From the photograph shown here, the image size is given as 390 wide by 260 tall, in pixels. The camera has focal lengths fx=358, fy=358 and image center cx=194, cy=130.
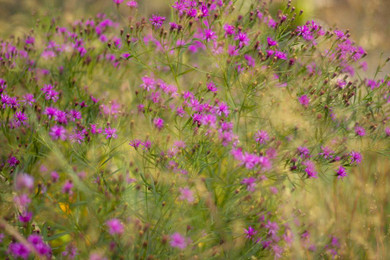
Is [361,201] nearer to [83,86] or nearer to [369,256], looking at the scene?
[369,256]

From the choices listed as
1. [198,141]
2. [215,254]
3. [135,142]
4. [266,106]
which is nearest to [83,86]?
[135,142]

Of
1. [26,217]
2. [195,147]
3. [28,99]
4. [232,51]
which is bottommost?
[26,217]

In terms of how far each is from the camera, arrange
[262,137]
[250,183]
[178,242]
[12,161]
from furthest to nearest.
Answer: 1. [262,137]
2. [12,161]
3. [250,183]
4. [178,242]

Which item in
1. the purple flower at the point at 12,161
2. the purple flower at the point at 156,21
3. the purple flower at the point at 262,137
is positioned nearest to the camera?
the purple flower at the point at 12,161

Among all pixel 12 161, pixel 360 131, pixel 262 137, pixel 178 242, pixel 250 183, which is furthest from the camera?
pixel 360 131

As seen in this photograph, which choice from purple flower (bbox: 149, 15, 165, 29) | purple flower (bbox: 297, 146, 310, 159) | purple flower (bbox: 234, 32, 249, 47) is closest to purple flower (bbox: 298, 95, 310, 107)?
purple flower (bbox: 297, 146, 310, 159)

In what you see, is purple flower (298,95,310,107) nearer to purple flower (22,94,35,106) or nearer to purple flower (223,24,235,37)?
purple flower (223,24,235,37)

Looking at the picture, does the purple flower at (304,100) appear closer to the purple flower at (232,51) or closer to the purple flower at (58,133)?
the purple flower at (232,51)

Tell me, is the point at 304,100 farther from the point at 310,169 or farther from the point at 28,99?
the point at 28,99

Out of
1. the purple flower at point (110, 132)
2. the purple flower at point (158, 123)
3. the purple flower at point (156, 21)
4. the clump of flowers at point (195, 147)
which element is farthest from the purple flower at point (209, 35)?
the purple flower at point (110, 132)

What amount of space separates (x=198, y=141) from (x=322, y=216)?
1.12m

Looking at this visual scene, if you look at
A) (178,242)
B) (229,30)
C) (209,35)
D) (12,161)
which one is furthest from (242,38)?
(12,161)

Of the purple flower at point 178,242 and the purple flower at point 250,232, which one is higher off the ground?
the purple flower at point 178,242

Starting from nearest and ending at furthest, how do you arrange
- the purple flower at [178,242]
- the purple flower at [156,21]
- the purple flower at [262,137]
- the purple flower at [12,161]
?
the purple flower at [178,242] → the purple flower at [12,161] → the purple flower at [262,137] → the purple flower at [156,21]
